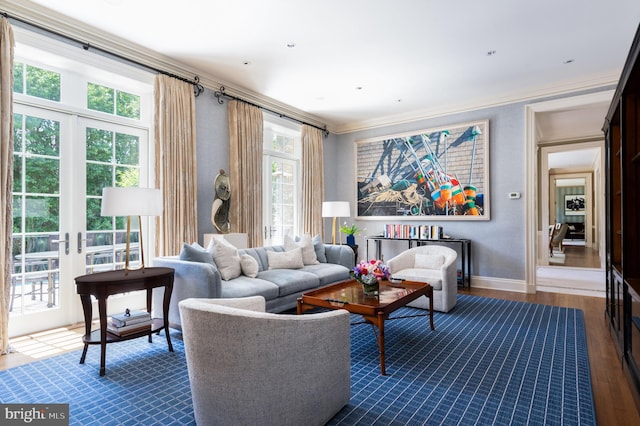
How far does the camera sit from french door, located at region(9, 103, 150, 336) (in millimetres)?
3400

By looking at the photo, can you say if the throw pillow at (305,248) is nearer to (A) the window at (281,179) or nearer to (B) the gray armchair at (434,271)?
(B) the gray armchair at (434,271)

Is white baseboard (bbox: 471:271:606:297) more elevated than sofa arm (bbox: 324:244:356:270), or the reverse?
sofa arm (bbox: 324:244:356:270)

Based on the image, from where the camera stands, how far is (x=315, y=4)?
3.19m

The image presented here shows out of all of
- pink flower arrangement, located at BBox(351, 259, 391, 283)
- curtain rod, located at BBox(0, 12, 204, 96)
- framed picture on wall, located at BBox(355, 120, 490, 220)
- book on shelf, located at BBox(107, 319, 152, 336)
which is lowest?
book on shelf, located at BBox(107, 319, 152, 336)

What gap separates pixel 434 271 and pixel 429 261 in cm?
24

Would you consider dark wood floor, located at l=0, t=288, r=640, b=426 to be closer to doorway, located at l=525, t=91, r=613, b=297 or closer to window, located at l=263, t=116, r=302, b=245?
doorway, located at l=525, t=91, r=613, b=297

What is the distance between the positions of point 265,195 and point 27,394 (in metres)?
4.03

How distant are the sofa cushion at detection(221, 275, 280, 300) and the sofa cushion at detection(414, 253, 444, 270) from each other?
205 cm

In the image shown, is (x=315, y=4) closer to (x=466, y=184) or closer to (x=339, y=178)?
(x=466, y=184)

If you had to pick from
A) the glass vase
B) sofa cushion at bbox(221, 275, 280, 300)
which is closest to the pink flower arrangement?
the glass vase

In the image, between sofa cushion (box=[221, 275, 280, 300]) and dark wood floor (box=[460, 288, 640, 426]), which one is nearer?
dark wood floor (box=[460, 288, 640, 426])

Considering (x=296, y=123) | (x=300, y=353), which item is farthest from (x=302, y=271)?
(x=296, y=123)

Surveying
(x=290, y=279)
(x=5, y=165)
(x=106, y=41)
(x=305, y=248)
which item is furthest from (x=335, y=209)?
(x=5, y=165)

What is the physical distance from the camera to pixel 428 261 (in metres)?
4.72
